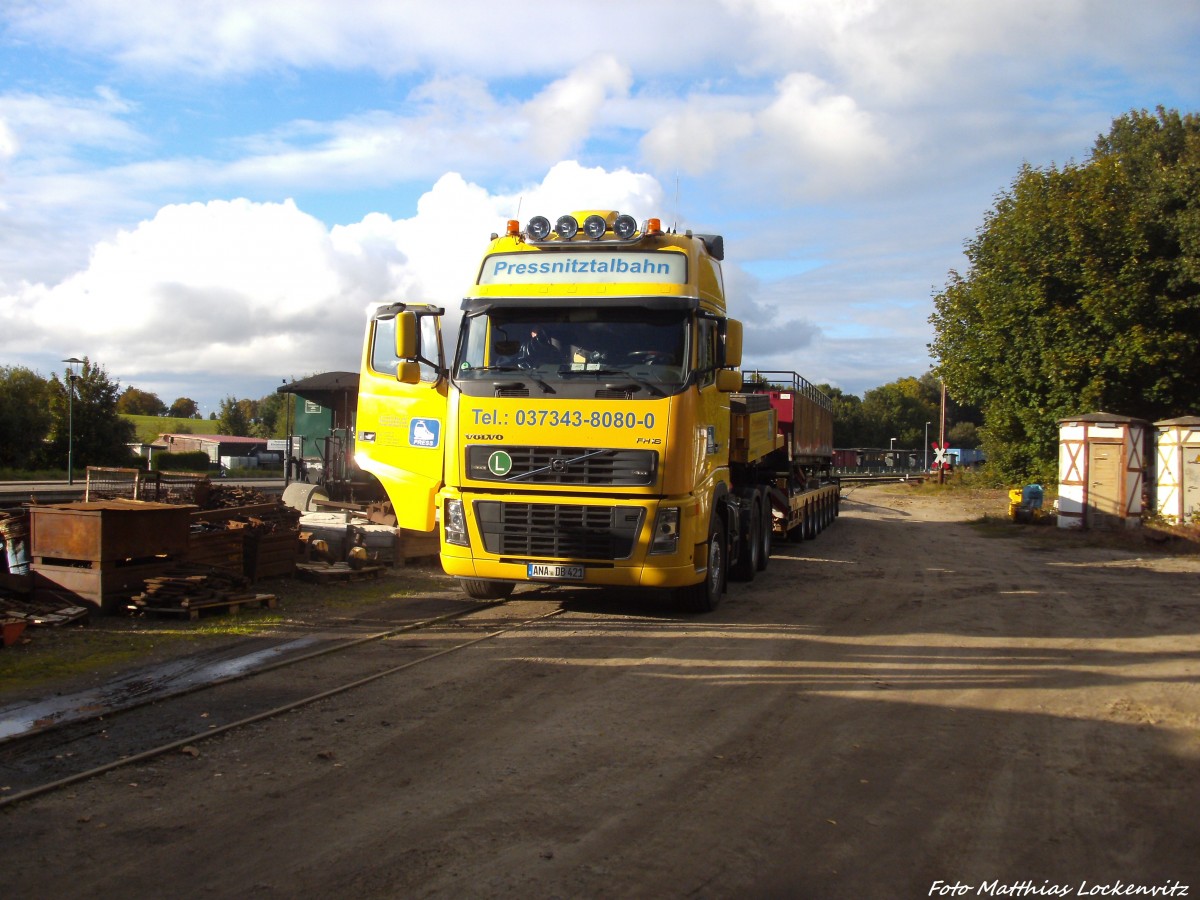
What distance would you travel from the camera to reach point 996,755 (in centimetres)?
594

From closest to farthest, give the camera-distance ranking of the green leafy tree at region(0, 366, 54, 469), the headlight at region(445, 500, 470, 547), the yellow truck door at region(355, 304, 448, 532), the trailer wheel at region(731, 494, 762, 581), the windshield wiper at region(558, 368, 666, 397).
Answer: the windshield wiper at region(558, 368, 666, 397) → the headlight at region(445, 500, 470, 547) → the yellow truck door at region(355, 304, 448, 532) → the trailer wheel at region(731, 494, 762, 581) → the green leafy tree at region(0, 366, 54, 469)

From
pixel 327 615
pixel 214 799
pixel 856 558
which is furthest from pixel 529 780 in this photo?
pixel 856 558

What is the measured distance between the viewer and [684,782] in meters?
5.35

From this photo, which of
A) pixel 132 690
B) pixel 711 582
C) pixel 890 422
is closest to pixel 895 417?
pixel 890 422

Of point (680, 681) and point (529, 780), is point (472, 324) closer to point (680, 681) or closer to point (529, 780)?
point (680, 681)

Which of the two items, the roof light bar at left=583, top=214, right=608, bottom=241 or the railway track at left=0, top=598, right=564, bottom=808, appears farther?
the roof light bar at left=583, top=214, right=608, bottom=241

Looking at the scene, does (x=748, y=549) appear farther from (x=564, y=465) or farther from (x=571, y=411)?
(x=571, y=411)

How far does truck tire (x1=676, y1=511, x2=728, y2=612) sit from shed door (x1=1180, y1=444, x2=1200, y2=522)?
16651 millimetres

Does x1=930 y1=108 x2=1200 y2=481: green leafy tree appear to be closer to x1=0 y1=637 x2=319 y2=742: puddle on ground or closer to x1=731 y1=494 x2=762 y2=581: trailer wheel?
x1=731 y1=494 x2=762 y2=581: trailer wheel

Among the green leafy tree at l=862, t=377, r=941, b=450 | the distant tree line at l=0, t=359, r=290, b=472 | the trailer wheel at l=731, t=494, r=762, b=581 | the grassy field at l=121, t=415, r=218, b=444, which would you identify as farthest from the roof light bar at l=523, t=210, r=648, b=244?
the green leafy tree at l=862, t=377, r=941, b=450

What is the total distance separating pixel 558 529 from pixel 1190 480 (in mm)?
19487

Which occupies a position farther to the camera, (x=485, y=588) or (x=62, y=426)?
(x=62, y=426)

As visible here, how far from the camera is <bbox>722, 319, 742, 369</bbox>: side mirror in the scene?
36.0 ft

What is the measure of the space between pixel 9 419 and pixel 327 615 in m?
52.5
